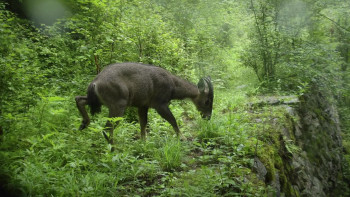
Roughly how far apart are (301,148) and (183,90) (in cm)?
412

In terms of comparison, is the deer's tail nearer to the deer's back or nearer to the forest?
the deer's back

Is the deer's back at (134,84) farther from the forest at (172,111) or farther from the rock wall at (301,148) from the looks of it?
the rock wall at (301,148)

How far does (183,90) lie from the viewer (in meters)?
6.02

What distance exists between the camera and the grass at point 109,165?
2.81m

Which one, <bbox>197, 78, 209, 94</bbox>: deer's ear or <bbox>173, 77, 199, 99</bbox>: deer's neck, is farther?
<bbox>197, 78, 209, 94</bbox>: deer's ear

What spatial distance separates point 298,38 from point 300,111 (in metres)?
3.43

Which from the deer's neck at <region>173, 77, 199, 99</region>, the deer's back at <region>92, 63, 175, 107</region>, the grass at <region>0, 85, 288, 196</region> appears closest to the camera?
the grass at <region>0, 85, 288, 196</region>

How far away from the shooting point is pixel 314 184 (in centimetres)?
689


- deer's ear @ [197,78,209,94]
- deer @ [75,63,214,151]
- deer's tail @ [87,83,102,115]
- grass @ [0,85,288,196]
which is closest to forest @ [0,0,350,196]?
grass @ [0,85,288,196]

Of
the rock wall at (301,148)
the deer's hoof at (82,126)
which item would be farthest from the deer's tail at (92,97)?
the rock wall at (301,148)

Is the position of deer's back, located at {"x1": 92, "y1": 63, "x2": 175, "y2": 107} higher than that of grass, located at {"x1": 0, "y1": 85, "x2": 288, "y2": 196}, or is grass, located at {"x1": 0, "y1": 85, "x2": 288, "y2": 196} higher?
deer's back, located at {"x1": 92, "y1": 63, "x2": 175, "y2": 107}

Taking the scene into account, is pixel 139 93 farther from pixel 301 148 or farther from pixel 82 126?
pixel 301 148

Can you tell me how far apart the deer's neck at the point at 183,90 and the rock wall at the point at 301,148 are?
2.02 metres

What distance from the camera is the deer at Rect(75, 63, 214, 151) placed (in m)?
4.42
